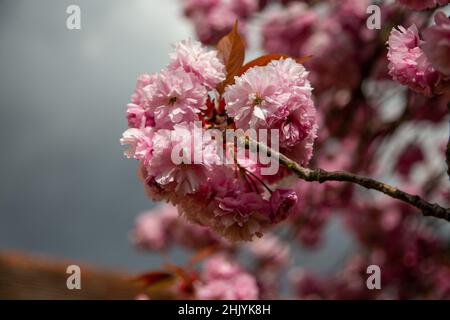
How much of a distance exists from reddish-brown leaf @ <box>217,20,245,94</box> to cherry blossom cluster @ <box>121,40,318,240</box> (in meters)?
0.02

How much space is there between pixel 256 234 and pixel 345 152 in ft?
11.3

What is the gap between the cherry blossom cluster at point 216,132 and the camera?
1248mm

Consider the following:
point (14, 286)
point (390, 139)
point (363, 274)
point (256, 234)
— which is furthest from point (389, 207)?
point (256, 234)

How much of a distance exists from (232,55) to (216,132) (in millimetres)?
226

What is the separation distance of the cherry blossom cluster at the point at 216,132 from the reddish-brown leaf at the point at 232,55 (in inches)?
0.7

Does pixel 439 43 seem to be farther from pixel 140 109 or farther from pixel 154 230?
pixel 154 230

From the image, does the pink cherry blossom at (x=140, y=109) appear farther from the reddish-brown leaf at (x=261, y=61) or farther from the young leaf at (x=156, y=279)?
the young leaf at (x=156, y=279)

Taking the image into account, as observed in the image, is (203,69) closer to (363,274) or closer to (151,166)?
(151,166)

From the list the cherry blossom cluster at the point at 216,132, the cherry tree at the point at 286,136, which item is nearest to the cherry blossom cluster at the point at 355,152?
the cherry tree at the point at 286,136

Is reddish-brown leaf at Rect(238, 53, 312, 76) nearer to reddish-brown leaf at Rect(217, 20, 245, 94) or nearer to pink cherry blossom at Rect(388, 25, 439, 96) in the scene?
reddish-brown leaf at Rect(217, 20, 245, 94)

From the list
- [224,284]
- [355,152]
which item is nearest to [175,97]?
[224,284]
